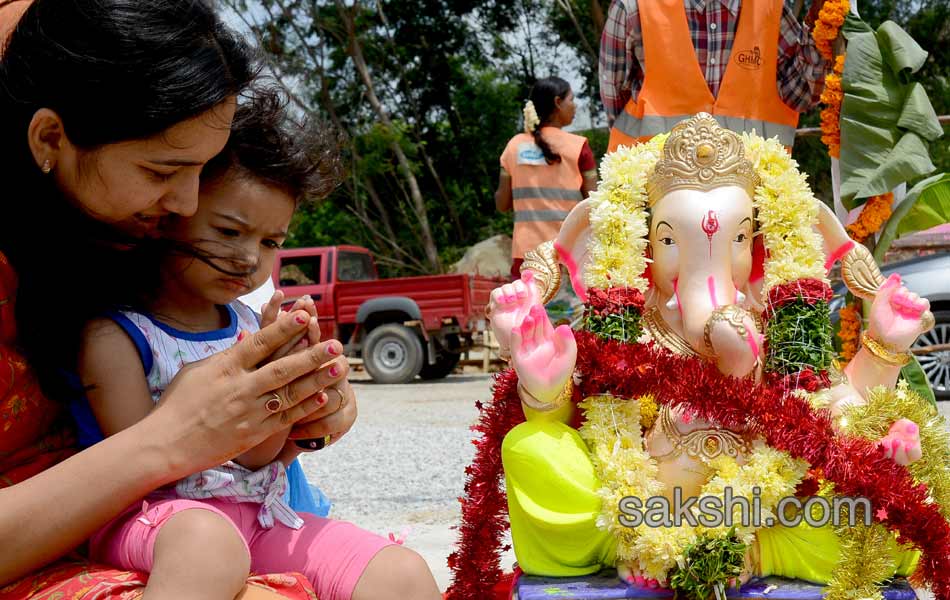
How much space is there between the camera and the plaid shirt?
11.0 feet

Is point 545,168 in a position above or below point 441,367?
above

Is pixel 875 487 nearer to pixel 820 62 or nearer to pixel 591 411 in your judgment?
pixel 591 411

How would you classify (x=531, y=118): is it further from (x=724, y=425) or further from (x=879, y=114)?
(x=724, y=425)

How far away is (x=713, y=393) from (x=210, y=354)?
3.79 ft

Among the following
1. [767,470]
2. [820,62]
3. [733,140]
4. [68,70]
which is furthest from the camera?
[820,62]

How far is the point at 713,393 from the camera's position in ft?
7.06

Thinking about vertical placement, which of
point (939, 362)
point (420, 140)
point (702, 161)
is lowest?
point (939, 362)

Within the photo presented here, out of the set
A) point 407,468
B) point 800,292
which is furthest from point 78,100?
point 407,468

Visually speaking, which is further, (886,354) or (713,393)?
(886,354)

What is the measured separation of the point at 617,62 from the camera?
3.57m

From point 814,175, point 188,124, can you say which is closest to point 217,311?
point 188,124

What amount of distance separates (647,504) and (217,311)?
3.53ft

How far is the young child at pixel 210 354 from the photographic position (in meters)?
1.35

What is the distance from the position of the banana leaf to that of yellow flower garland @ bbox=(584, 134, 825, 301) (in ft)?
4.05
